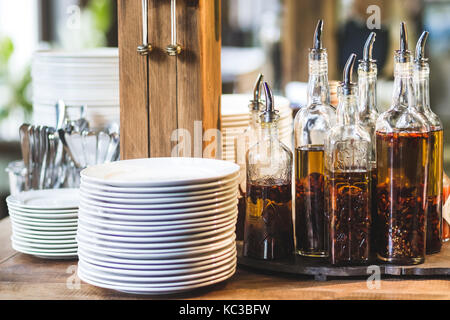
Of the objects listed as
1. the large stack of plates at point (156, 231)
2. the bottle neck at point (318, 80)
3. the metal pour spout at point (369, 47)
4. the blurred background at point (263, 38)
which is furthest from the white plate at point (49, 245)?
the blurred background at point (263, 38)

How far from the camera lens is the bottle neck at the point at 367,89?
136 cm

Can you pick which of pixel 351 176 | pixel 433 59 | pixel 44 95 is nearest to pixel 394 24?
pixel 433 59

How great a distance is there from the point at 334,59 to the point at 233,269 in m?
5.70

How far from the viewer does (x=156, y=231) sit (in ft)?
3.87

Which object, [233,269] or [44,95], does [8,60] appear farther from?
[233,269]

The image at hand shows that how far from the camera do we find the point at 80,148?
1.77 metres

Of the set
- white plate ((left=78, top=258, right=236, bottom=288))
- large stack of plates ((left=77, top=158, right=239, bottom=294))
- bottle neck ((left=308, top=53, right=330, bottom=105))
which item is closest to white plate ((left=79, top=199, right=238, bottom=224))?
large stack of plates ((left=77, top=158, right=239, bottom=294))

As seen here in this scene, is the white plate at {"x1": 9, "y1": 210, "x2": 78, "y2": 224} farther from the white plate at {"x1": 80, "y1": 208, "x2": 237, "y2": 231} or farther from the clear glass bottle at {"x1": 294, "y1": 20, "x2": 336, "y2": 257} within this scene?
the clear glass bottle at {"x1": 294, "y1": 20, "x2": 336, "y2": 257}

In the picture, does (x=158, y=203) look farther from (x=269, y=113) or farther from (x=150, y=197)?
(x=269, y=113)

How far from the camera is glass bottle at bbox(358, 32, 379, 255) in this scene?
4.32 feet

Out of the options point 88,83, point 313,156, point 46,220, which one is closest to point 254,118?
point 313,156

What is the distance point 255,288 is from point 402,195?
321 mm

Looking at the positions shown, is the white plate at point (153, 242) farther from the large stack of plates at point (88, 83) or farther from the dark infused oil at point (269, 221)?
the large stack of plates at point (88, 83)
